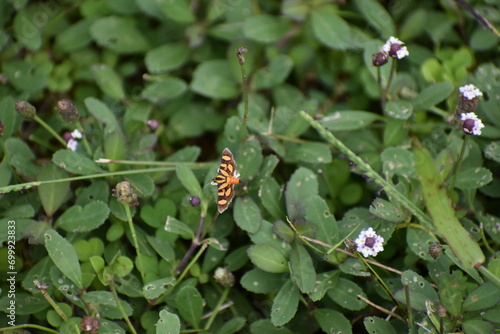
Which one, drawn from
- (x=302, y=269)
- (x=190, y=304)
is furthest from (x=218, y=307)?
(x=302, y=269)

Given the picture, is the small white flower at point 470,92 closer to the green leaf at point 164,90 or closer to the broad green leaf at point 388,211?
the broad green leaf at point 388,211

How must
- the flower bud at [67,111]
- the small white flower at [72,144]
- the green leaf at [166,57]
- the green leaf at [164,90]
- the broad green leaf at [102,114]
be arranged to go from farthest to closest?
the green leaf at [166,57] → the green leaf at [164,90] → the broad green leaf at [102,114] → the small white flower at [72,144] → the flower bud at [67,111]

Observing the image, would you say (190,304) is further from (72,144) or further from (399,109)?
(399,109)

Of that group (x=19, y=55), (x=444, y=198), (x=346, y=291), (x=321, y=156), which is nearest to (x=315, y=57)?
(x=321, y=156)

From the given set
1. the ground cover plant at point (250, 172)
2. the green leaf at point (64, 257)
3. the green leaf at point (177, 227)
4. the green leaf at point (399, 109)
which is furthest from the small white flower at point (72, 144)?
A: the green leaf at point (399, 109)

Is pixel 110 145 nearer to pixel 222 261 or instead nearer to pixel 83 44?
pixel 222 261

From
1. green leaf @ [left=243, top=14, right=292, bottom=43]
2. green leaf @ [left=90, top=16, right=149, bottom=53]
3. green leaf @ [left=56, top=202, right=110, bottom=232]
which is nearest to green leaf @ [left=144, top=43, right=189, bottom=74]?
green leaf @ [left=90, top=16, right=149, bottom=53]
